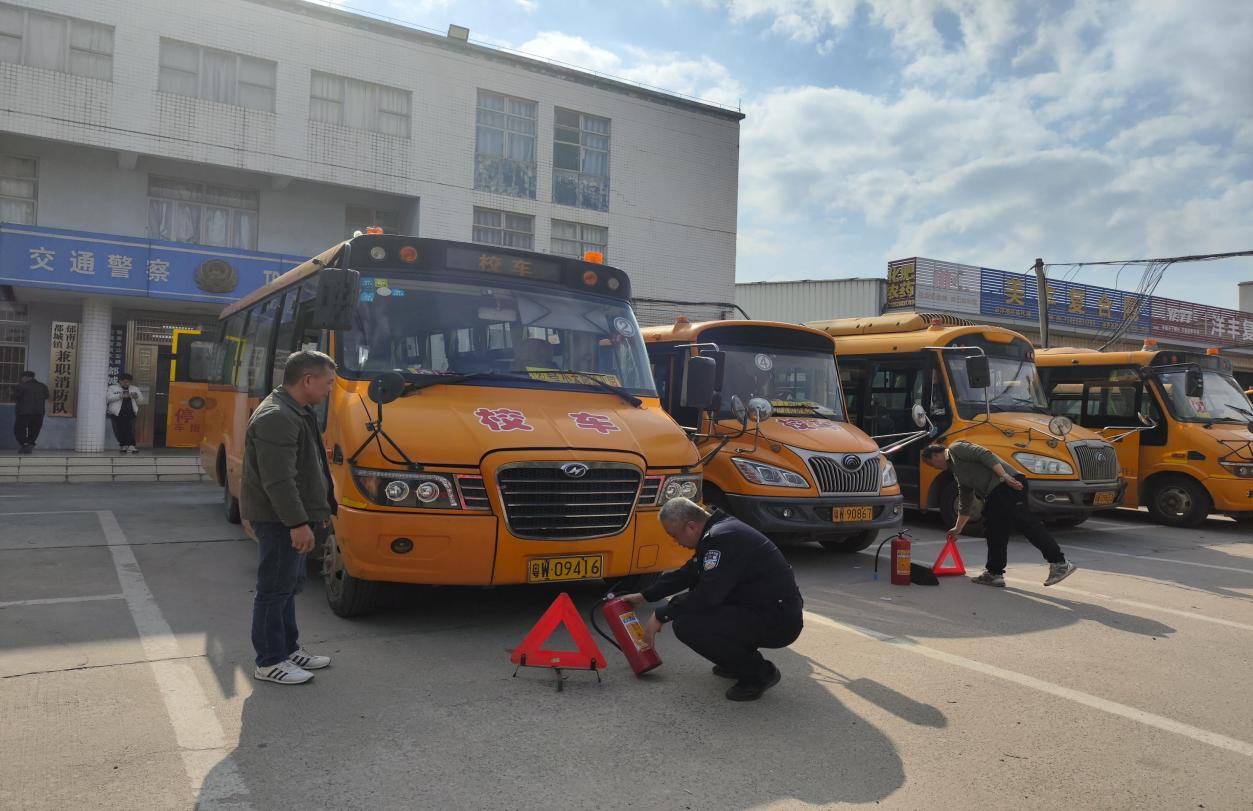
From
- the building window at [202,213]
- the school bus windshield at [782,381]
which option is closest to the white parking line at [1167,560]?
the school bus windshield at [782,381]

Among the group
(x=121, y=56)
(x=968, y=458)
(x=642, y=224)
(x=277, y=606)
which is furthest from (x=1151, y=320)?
(x=277, y=606)

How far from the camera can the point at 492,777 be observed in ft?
12.0

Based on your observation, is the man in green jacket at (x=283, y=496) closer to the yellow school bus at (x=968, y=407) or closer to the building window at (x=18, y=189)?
the yellow school bus at (x=968, y=407)

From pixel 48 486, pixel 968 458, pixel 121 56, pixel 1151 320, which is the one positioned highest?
pixel 121 56

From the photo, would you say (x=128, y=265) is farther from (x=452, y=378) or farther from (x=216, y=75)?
(x=452, y=378)

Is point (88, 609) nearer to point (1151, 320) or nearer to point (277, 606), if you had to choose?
point (277, 606)

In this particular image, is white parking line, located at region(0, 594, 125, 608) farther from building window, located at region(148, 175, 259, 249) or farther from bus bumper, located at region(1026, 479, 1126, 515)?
building window, located at region(148, 175, 259, 249)

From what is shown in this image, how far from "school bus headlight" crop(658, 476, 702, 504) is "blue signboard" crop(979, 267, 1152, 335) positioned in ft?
90.3

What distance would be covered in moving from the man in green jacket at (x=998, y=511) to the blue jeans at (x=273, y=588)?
19.2ft

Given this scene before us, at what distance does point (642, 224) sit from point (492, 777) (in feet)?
72.4

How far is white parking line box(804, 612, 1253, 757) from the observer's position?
433cm

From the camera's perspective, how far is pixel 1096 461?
444 inches

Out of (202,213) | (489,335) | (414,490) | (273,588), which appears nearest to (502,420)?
(414,490)

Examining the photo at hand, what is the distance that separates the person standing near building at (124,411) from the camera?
1791 cm
